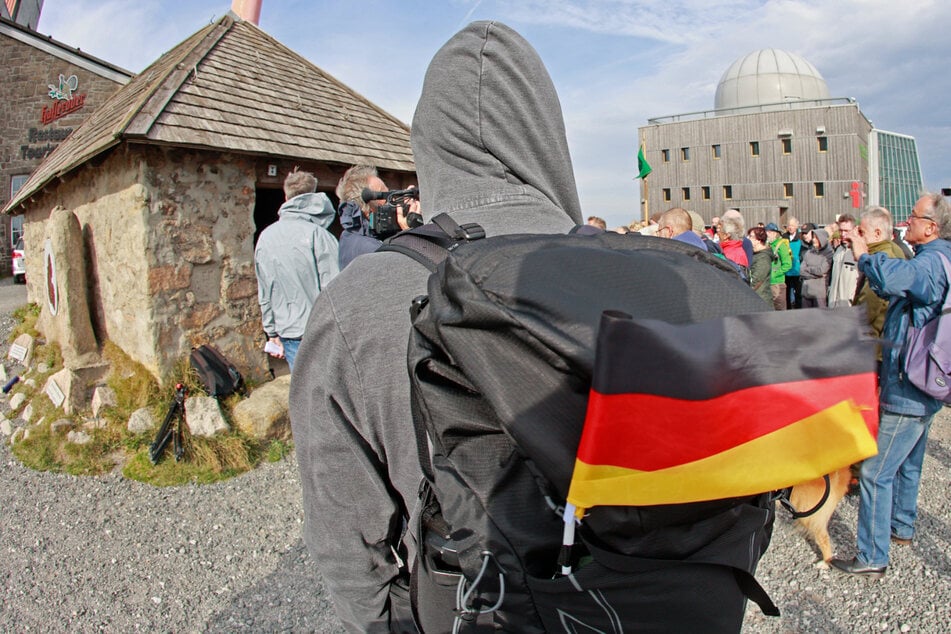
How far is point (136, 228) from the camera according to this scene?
489 centimetres

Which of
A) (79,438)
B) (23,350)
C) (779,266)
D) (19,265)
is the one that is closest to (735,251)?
(779,266)

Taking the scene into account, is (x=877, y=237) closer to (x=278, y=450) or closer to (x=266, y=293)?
(x=266, y=293)

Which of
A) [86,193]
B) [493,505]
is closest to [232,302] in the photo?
[86,193]

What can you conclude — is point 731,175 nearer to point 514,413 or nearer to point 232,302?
point 232,302

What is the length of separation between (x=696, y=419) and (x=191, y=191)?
5424mm

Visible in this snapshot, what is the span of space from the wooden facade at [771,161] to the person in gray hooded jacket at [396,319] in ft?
111

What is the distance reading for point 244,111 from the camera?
5.73m

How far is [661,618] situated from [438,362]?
0.48 meters

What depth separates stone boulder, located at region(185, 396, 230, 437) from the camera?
4766mm

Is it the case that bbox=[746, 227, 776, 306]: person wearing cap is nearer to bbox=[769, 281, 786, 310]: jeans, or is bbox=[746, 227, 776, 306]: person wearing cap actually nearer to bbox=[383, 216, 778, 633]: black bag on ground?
bbox=[769, 281, 786, 310]: jeans

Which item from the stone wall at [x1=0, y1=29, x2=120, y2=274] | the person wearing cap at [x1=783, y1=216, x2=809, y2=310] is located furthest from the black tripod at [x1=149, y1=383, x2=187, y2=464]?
the stone wall at [x1=0, y1=29, x2=120, y2=274]

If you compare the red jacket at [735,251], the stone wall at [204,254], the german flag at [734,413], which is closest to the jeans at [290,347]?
the stone wall at [204,254]

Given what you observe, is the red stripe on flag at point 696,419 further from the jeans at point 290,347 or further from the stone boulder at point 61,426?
the stone boulder at point 61,426

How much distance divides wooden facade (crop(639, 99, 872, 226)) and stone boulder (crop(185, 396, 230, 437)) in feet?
105
